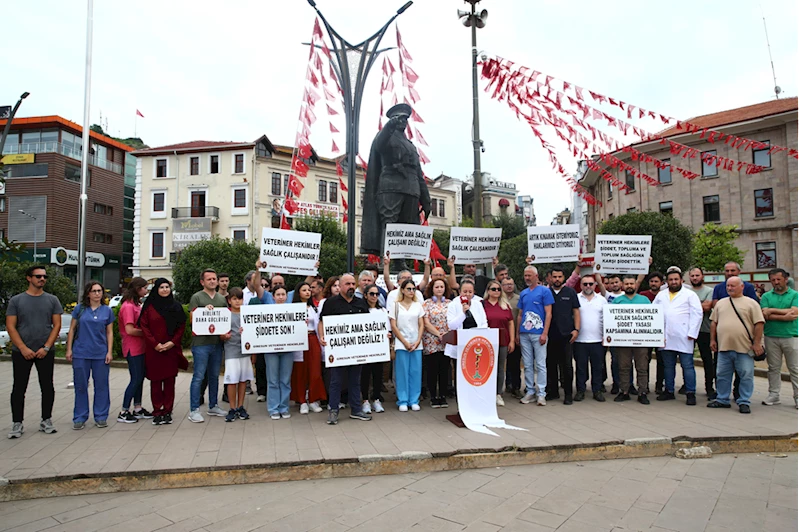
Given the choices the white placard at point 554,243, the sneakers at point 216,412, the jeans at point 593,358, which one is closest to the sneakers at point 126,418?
the sneakers at point 216,412

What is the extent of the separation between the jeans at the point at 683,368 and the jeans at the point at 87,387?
761cm

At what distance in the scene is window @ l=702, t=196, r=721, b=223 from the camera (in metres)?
38.1

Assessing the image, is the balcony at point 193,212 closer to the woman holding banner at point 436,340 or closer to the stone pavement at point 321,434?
the stone pavement at point 321,434

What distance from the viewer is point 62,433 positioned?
608 cm

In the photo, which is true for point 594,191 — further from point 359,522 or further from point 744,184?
point 359,522

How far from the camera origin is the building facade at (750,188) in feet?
114

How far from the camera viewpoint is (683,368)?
7.74 m

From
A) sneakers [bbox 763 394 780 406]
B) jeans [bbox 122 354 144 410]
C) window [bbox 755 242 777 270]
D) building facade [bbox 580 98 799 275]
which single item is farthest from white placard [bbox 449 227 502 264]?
window [bbox 755 242 777 270]

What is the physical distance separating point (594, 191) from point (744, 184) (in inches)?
548

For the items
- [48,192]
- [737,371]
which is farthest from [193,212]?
[737,371]

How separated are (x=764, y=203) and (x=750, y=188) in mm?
1361

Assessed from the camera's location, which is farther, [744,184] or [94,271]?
[94,271]

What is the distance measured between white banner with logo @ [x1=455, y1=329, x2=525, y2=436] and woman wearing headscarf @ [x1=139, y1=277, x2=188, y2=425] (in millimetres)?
3533

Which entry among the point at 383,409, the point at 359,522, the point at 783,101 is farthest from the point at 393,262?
the point at 783,101
